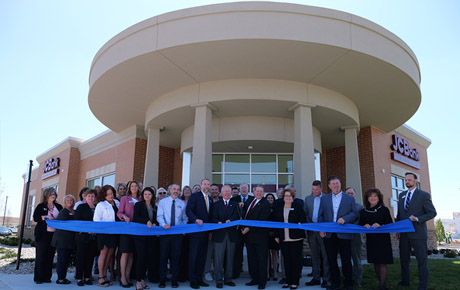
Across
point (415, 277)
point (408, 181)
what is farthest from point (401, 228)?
point (415, 277)

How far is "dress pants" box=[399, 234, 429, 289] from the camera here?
613cm

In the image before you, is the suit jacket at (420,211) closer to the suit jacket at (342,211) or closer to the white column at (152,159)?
the suit jacket at (342,211)

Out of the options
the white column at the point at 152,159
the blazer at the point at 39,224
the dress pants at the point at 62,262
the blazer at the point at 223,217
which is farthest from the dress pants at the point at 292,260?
the white column at the point at 152,159

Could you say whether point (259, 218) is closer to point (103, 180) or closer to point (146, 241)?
point (146, 241)

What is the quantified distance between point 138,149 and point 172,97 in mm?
5287

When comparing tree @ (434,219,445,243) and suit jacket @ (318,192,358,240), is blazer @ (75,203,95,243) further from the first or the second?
→ tree @ (434,219,445,243)

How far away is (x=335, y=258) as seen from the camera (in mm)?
6492

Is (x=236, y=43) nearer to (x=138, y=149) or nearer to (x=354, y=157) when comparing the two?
(x=354, y=157)

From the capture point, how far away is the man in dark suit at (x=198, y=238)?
22.1 feet

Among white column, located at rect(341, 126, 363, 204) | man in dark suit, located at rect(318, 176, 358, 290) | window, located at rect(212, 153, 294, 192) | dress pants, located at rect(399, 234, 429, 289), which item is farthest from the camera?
window, located at rect(212, 153, 294, 192)

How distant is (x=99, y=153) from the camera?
810 inches

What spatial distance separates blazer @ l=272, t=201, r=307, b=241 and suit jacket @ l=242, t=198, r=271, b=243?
167 millimetres

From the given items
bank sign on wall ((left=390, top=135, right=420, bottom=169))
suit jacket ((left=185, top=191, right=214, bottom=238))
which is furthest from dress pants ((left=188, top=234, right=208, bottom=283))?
bank sign on wall ((left=390, top=135, right=420, bottom=169))

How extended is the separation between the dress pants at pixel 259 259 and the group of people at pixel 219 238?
17mm
